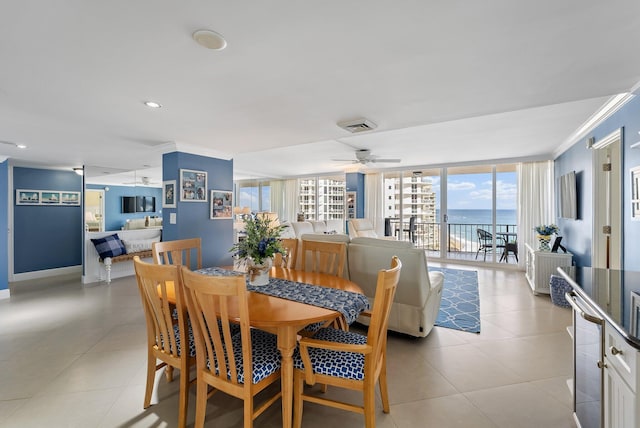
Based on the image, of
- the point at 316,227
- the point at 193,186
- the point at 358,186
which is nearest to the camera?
the point at 193,186

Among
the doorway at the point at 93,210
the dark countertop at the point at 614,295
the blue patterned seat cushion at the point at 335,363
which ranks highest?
the doorway at the point at 93,210

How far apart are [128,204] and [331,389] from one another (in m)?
7.84

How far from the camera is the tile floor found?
183cm

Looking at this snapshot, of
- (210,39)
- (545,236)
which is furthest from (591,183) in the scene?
(210,39)

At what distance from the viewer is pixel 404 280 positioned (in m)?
2.86

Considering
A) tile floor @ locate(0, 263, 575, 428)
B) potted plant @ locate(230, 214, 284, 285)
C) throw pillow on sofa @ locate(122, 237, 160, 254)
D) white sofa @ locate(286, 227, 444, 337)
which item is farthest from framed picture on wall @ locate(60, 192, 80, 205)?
white sofa @ locate(286, 227, 444, 337)

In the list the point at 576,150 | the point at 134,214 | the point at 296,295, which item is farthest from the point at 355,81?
the point at 134,214

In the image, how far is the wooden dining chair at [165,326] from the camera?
1652 millimetres

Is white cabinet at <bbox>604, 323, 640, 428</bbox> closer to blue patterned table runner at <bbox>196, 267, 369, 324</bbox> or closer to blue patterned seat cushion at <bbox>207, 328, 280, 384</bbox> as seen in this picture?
blue patterned table runner at <bbox>196, 267, 369, 324</bbox>

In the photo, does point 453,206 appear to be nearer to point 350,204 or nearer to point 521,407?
point 350,204

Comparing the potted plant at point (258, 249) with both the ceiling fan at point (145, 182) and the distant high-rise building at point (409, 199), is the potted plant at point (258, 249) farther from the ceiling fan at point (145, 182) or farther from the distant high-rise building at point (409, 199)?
the ceiling fan at point (145, 182)

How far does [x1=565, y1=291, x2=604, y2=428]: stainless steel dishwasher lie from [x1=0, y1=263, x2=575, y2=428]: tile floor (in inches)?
13.4

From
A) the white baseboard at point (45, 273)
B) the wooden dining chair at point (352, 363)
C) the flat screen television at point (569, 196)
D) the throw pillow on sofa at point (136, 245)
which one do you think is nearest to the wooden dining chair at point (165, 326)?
the wooden dining chair at point (352, 363)

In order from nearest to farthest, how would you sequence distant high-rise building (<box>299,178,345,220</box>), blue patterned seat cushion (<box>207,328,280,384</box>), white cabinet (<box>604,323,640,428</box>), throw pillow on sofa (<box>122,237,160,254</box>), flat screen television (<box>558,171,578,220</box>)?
white cabinet (<box>604,323,640,428</box>) → blue patterned seat cushion (<box>207,328,280,384</box>) → flat screen television (<box>558,171,578,220</box>) → throw pillow on sofa (<box>122,237,160,254</box>) → distant high-rise building (<box>299,178,345,220</box>)
